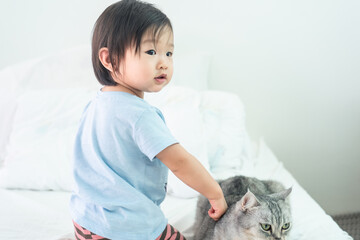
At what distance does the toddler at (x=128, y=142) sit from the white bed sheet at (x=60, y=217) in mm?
320

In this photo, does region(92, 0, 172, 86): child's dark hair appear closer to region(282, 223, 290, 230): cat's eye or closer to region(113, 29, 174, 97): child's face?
region(113, 29, 174, 97): child's face

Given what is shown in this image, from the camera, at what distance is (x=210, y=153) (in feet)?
5.00

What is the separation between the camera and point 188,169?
0.77 meters

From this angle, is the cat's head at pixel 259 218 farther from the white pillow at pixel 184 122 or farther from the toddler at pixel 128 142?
the white pillow at pixel 184 122

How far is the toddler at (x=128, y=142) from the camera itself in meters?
0.76

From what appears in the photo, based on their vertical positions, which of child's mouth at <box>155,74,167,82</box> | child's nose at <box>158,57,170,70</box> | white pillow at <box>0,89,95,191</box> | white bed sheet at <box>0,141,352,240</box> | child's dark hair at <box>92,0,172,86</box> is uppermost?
child's dark hair at <box>92,0,172,86</box>

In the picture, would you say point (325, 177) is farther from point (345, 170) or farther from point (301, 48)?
point (301, 48)

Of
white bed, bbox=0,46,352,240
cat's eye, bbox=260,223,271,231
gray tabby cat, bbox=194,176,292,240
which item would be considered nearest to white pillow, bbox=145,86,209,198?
white bed, bbox=0,46,352,240

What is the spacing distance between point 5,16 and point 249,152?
62.4 inches

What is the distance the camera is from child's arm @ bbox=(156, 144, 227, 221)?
0.75 metres

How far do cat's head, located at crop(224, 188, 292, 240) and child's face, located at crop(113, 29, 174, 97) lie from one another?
0.38 m

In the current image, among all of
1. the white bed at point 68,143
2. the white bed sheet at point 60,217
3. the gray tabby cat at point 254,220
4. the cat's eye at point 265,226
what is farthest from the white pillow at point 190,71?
the cat's eye at point 265,226

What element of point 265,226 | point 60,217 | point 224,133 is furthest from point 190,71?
point 265,226

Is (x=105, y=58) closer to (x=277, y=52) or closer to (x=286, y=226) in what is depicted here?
(x=286, y=226)
